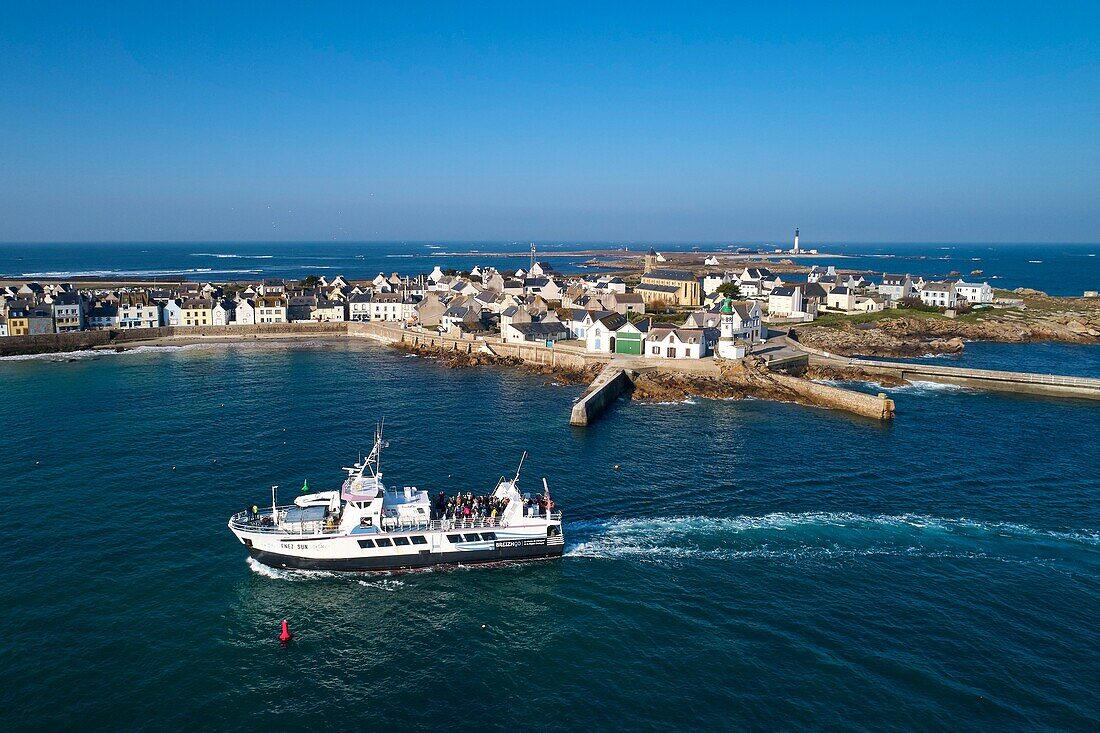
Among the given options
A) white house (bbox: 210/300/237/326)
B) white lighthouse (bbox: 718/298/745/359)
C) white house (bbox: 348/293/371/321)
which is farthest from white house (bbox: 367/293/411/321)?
white lighthouse (bbox: 718/298/745/359)

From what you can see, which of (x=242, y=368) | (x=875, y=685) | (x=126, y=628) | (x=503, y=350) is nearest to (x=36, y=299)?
(x=242, y=368)

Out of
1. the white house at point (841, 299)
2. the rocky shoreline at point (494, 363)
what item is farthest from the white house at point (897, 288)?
the rocky shoreline at point (494, 363)

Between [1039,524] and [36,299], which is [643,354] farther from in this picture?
[36,299]

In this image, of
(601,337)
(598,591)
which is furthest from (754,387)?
(598,591)

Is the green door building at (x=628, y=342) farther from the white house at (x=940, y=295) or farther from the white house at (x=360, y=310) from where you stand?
the white house at (x=940, y=295)

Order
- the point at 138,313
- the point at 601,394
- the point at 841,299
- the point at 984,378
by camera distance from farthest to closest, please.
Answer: the point at 841,299, the point at 138,313, the point at 984,378, the point at 601,394

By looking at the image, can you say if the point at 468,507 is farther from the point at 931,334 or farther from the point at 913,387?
the point at 931,334

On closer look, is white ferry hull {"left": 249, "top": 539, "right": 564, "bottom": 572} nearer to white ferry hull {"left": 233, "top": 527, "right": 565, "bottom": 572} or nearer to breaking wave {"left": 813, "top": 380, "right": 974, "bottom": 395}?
white ferry hull {"left": 233, "top": 527, "right": 565, "bottom": 572}
